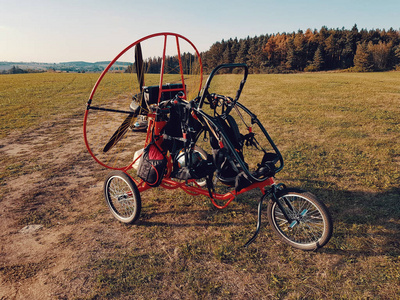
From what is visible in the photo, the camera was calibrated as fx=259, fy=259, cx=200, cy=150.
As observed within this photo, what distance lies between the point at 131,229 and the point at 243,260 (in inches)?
74.7

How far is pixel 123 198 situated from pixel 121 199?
0.04m

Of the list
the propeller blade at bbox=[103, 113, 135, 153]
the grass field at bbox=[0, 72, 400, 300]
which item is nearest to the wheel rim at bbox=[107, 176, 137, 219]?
the grass field at bbox=[0, 72, 400, 300]

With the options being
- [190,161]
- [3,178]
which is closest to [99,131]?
[3,178]

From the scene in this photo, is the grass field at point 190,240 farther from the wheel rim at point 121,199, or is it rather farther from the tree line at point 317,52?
the tree line at point 317,52

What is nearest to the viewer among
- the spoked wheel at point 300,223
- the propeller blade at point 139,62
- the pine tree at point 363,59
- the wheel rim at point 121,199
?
the spoked wheel at point 300,223

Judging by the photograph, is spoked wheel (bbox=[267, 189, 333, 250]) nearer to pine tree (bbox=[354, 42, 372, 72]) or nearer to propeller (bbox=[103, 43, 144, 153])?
propeller (bbox=[103, 43, 144, 153])

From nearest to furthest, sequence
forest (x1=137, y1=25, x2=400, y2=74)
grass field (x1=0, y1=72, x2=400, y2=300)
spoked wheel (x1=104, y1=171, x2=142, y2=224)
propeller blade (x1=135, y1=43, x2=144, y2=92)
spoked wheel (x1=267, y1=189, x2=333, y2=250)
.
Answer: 1. grass field (x1=0, y1=72, x2=400, y2=300)
2. spoked wheel (x1=267, y1=189, x2=333, y2=250)
3. spoked wheel (x1=104, y1=171, x2=142, y2=224)
4. propeller blade (x1=135, y1=43, x2=144, y2=92)
5. forest (x1=137, y1=25, x2=400, y2=74)

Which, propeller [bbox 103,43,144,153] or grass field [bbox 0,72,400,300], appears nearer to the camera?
grass field [bbox 0,72,400,300]

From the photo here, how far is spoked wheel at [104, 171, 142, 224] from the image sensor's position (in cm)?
423

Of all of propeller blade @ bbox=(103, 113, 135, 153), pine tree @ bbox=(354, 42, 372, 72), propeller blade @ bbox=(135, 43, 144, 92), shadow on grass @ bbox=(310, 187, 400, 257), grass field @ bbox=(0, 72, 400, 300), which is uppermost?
pine tree @ bbox=(354, 42, 372, 72)

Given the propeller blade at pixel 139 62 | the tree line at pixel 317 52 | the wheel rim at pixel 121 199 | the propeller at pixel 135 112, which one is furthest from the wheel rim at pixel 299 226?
the tree line at pixel 317 52

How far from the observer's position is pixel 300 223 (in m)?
3.68

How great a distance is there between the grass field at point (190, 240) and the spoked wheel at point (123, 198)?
0.18m

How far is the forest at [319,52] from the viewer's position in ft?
251
